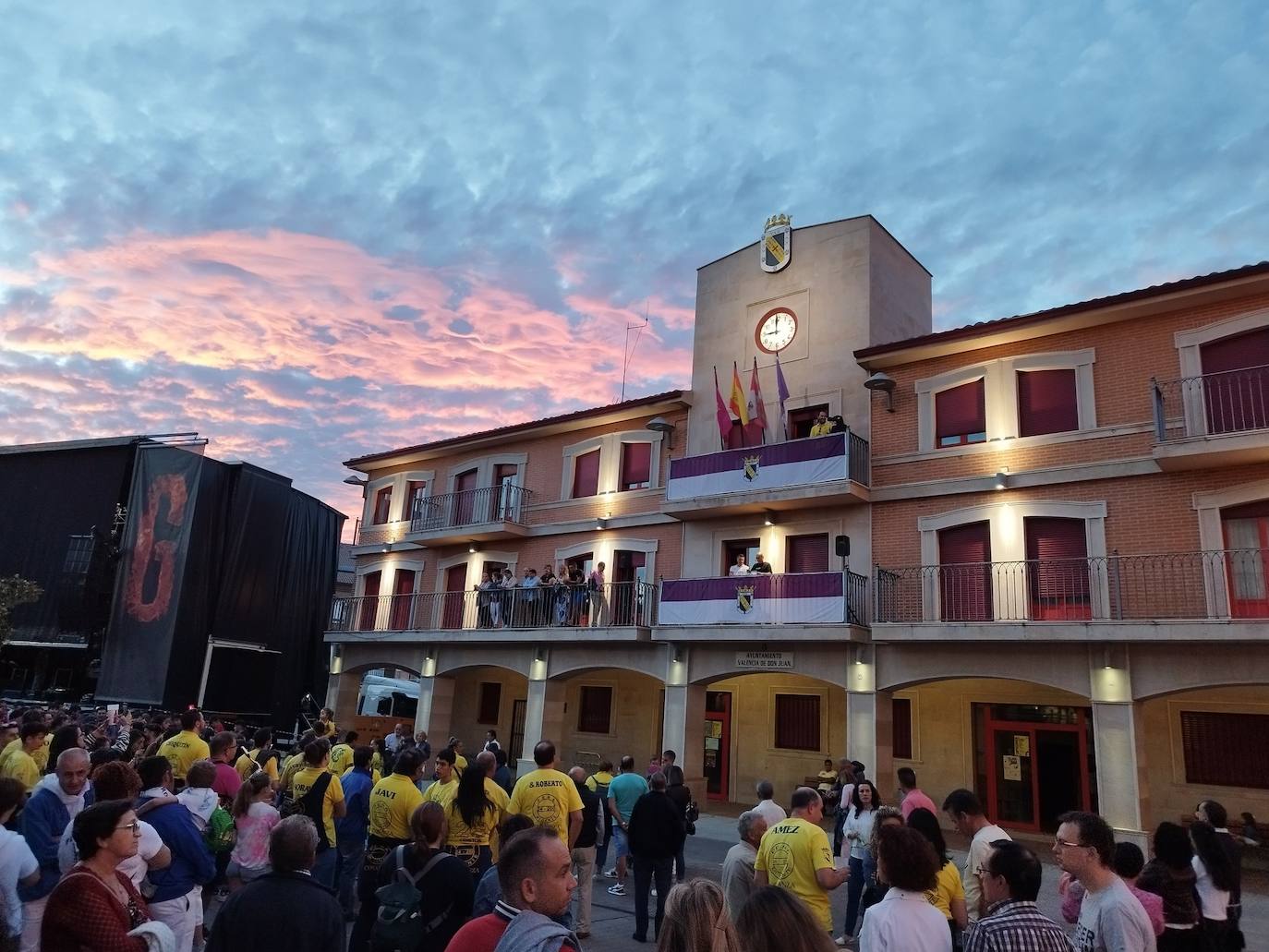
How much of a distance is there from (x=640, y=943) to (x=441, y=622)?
711 inches

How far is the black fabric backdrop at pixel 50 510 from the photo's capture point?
27.9 m

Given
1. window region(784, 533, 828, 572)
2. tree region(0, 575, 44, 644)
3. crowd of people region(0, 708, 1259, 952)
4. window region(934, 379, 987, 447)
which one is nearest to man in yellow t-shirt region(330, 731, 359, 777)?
crowd of people region(0, 708, 1259, 952)

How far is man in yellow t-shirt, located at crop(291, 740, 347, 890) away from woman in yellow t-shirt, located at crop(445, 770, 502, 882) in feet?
4.48

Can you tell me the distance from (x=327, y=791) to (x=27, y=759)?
106 inches

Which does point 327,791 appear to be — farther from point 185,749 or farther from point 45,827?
point 45,827

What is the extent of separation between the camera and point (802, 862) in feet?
19.4

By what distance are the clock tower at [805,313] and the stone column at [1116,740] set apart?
21.8ft

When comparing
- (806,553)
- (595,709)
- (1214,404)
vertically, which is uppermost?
(1214,404)

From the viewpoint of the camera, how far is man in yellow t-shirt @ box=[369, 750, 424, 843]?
6.87 m

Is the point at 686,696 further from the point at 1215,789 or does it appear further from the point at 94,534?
the point at 94,534

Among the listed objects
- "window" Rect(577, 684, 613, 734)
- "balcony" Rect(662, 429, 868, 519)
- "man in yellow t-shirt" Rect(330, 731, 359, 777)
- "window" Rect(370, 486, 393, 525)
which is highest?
"window" Rect(370, 486, 393, 525)

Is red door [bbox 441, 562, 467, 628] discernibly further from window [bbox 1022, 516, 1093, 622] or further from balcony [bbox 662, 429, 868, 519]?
window [bbox 1022, 516, 1093, 622]

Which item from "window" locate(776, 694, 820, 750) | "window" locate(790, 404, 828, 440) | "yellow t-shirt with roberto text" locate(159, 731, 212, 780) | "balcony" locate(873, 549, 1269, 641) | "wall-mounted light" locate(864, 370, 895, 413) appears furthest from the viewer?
"window" locate(776, 694, 820, 750)

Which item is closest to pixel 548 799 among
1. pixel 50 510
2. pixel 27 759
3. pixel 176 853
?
pixel 176 853
